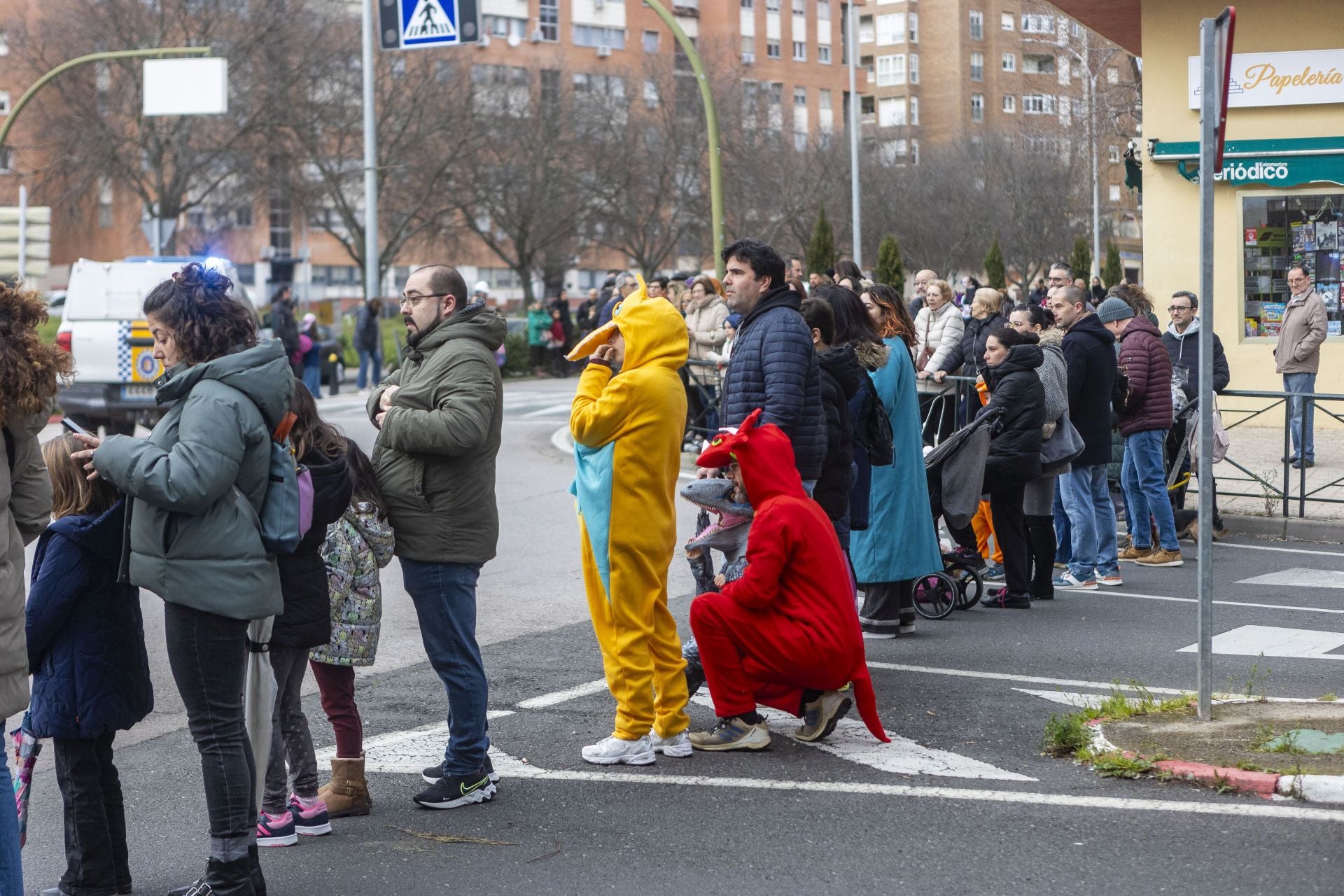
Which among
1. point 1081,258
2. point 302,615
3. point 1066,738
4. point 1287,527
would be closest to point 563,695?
point 1066,738

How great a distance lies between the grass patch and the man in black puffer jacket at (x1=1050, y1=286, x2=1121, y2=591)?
4231 mm

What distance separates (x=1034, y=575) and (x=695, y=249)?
186 feet

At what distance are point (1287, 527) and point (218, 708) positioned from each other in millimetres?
10263

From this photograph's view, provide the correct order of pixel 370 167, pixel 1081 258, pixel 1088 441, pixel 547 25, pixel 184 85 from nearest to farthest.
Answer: pixel 1088 441, pixel 184 85, pixel 370 167, pixel 1081 258, pixel 547 25

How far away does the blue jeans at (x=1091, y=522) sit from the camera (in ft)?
34.4

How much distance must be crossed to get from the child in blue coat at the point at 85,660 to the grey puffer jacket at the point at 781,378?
2942mm

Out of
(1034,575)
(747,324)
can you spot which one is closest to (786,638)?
(747,324)

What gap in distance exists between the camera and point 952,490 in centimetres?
936

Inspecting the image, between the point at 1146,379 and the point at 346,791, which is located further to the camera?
the point at 1146,379

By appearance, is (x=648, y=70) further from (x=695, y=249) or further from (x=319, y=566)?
(x=319, y=566)

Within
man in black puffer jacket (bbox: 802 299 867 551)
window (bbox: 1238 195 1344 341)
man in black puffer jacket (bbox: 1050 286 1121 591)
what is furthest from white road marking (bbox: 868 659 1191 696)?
window (bbox: 1238 195 1344 341)

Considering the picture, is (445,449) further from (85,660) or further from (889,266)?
(889,266)

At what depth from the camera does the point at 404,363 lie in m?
5.69

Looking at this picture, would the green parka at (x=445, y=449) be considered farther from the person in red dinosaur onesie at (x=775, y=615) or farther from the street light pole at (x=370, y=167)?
the street light pole at (x=370, y=167)
